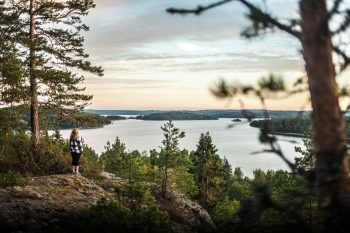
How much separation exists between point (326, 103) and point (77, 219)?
33.0 ft

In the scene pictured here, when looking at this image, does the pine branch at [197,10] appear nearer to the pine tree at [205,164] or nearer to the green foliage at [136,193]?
the green foliage at [136,193]

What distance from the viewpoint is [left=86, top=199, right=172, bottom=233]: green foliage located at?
11.0m

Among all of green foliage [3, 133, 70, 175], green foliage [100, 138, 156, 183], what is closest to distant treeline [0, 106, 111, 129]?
green foliage [3, 133, 70, 175]

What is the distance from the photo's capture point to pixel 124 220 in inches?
438

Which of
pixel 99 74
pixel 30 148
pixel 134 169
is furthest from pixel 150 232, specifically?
pixel 134 169

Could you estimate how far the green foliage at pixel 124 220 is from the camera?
11039 mm

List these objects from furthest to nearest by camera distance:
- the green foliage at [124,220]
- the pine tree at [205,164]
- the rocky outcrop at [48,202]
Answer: the pine tree at [205,164]
the rocky outcrop at [48,202]
the green foliage at [124,220]

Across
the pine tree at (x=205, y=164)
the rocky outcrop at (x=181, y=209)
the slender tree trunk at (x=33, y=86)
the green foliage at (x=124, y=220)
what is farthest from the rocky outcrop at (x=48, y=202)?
the pine tree at (x=205, y=164)

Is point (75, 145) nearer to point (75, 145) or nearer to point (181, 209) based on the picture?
point (75, 145)

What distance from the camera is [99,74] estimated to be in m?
26.6

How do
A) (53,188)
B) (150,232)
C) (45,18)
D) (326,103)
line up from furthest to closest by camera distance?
(45,18) < (53,188) < (150,232) < (326,103)

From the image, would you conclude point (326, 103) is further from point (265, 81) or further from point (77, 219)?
point (77, 219)

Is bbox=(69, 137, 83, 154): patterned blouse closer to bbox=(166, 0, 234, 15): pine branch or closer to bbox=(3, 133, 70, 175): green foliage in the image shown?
bbox=(3, 133, 70, 175): green foliage

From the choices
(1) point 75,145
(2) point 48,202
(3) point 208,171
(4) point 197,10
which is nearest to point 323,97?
(4) point 197,10
